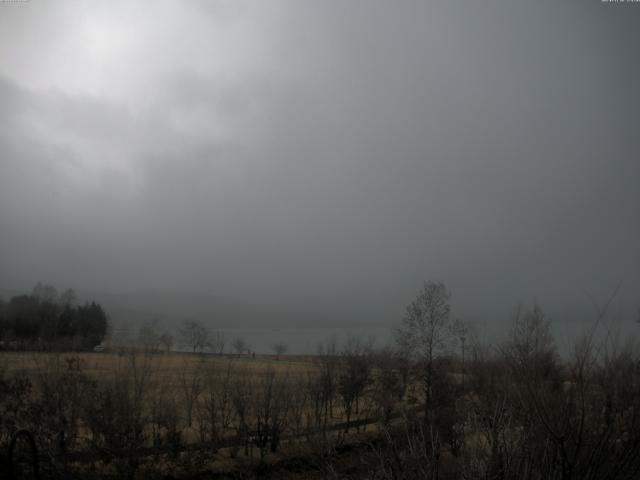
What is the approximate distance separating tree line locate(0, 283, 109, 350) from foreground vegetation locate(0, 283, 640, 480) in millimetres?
26598

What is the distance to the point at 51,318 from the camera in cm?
6588

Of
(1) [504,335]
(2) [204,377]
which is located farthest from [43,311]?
(1) [504,335]

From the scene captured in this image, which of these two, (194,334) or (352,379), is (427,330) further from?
(194,334)

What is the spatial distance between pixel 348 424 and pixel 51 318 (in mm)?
58594

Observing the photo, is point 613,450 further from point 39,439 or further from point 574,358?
point 39,439

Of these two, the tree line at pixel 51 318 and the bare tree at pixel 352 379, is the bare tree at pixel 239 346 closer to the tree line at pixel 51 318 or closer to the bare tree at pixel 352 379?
the tree line at pixel 51 318

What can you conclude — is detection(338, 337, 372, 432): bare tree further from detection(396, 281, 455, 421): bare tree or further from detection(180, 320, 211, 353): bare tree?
detection(180, 320, 211, 353): bare tree

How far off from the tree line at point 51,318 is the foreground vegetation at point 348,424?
2660cm

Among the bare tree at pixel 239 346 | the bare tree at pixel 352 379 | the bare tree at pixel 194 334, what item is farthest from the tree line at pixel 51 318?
the bare tree at pixel 239 346

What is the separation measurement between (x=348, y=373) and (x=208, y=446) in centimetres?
1646

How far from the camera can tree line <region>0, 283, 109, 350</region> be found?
192 feet

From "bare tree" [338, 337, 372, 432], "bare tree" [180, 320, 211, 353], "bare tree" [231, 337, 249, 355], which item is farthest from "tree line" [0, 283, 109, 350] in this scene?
"bare tree" [231, 337, 249, 355]

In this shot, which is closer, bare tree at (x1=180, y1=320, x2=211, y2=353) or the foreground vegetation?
the foreground vegetation

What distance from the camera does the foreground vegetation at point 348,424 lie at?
5383 millimetres
